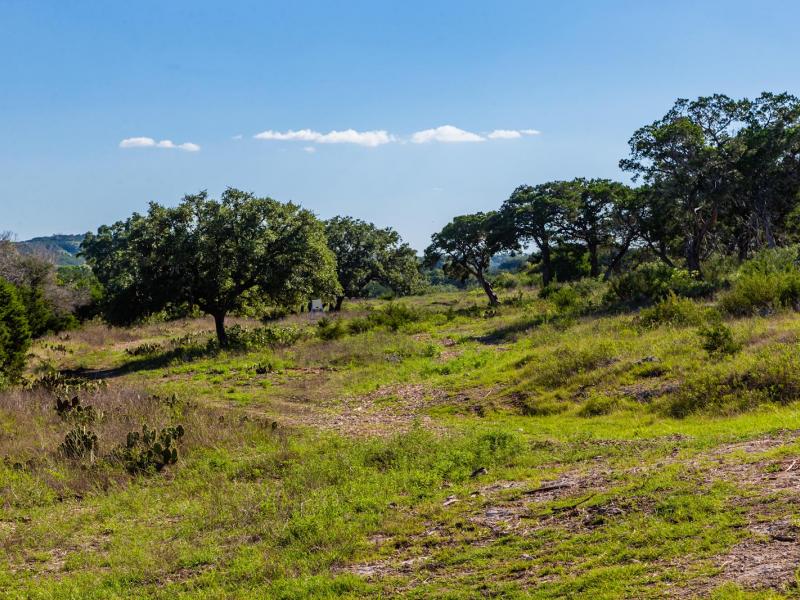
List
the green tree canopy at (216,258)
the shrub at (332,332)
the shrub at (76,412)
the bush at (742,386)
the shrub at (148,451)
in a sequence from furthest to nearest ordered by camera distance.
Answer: the shrub at (332,332)
the green tree canopy at (216,258)
the shrub at (76,412)
the bush at (742,386)
the shrub at (148,451)

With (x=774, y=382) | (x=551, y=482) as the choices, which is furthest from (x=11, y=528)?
(x=774, y=382)

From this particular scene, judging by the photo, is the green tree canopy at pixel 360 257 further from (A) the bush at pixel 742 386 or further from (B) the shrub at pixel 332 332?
(A) the bush at pixel 742 386

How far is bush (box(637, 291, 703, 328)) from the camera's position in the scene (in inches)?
716

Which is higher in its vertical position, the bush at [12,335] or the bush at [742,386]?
the bush at [12,335]

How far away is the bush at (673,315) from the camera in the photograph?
59.7ft

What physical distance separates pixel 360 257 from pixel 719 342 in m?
36.0

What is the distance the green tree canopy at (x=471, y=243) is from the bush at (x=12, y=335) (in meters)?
24.6

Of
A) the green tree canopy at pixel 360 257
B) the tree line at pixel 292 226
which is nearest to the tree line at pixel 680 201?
the tree line at pixel 292 226

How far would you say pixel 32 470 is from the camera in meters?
10.8

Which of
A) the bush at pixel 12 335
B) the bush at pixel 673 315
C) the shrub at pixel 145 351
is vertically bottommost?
the bush at pixel 673 315

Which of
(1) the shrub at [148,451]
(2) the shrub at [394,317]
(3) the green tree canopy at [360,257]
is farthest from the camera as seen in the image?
(3) the green tree canopy at [360,257]

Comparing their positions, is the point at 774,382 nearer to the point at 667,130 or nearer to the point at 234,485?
the point at 234,485

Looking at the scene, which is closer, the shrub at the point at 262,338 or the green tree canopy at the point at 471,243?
the shrub at the point at 262,338

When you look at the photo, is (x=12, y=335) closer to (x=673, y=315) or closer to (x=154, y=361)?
(x=154, y=361)
